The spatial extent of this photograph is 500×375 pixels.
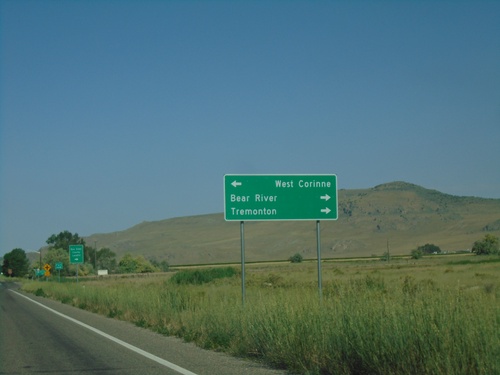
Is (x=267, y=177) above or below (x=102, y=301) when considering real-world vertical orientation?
above

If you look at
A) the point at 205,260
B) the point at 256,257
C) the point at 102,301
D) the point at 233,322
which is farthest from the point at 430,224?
the point at 233,322

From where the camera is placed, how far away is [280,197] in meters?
19.7

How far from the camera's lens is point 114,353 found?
1444 centimetres

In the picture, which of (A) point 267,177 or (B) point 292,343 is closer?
(B) point 292,343

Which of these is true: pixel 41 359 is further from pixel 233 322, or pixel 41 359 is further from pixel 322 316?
pixel 322 316

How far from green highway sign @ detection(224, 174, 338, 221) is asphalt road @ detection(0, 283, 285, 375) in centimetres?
452

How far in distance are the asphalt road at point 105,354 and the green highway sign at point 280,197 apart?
14.8 feet

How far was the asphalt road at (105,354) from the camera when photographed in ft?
39.8

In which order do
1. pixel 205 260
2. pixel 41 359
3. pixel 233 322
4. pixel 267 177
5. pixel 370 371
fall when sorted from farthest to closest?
1. pixel 205 260
2. pixel 267 177
3. pixel 233 322
4. pixel 41 359
5. pixel 370 371

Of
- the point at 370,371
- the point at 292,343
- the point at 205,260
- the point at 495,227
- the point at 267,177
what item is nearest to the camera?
the point at 370,371

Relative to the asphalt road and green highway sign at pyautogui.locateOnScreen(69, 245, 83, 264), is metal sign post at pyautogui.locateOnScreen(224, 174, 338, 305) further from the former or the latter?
green highway sign at pyautogui.locateOnScreen(69, 245, 83, 264)

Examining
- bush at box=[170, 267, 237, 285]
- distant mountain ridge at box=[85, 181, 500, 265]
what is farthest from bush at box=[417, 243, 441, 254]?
bush at box=[170, 267, 237, 285]

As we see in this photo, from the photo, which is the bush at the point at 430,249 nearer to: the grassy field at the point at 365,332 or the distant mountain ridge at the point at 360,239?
the distant mountain ridge at the point at 360,239

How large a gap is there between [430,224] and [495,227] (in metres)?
25.0
